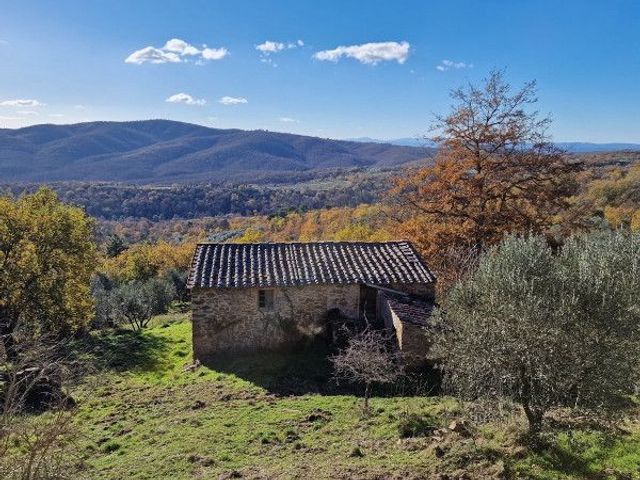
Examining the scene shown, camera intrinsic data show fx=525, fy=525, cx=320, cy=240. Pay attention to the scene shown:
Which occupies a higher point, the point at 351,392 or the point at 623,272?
the point at 623,272

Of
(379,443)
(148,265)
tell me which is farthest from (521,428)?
(148,265)

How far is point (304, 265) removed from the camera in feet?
71.2

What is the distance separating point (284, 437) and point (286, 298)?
24.8 feet

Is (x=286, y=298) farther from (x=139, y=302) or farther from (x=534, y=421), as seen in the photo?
(x=139, y=302)

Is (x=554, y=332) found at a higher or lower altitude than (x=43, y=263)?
higher

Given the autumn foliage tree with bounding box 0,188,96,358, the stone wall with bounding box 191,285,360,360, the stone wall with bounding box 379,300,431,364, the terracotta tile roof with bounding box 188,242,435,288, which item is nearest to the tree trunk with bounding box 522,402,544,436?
the stone wall with bounding box 379,300,431,364

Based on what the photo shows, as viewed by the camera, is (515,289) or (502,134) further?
(502,134)

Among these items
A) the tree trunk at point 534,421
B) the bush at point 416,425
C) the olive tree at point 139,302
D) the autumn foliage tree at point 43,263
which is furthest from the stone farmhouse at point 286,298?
the olive tree at point 139,302

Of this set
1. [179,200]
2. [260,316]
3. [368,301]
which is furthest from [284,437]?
[179,200]

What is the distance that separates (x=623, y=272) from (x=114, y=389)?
17.1 metres

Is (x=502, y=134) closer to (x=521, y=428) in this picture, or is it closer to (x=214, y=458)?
(x=521, y=428)

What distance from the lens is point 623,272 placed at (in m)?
9.64

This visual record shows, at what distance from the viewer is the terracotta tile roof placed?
20.5 meters

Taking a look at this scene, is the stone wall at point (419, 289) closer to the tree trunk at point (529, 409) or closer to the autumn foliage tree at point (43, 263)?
the tree trunk at point (529, 409)
